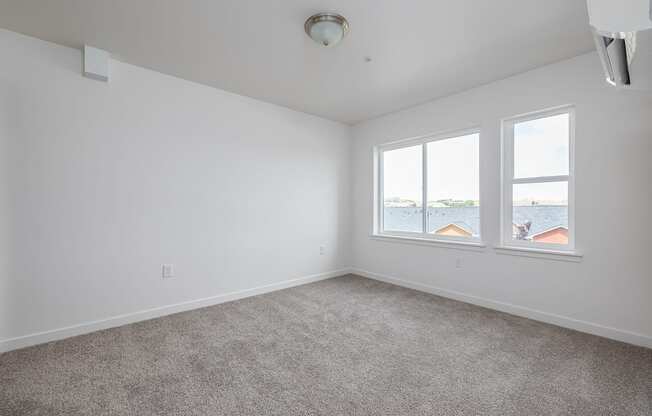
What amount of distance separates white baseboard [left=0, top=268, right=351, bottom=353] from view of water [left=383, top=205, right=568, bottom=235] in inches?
67.0

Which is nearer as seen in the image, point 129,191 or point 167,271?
point 129,191

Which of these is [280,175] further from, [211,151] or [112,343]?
[112,343]

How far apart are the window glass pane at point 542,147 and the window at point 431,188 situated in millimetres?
447

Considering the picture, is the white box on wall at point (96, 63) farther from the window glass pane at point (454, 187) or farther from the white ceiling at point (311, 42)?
the window glass pane at point (454, 187)

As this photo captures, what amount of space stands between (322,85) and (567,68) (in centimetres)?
234

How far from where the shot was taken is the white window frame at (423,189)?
357 centimetres

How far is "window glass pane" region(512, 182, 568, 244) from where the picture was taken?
9.37 feet

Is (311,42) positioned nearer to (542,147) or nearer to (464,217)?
(542,147)

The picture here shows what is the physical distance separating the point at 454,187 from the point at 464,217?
0.40 metres

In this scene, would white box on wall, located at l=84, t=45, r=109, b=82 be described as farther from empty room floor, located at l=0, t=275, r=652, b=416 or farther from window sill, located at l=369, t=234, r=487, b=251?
window sill, located at l=369, t=234, r=487, b=251

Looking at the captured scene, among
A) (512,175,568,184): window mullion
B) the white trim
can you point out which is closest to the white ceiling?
the white trim

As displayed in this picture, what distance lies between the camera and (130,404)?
168 cm

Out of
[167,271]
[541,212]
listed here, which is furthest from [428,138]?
[167,271]

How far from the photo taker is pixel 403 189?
4.37m
